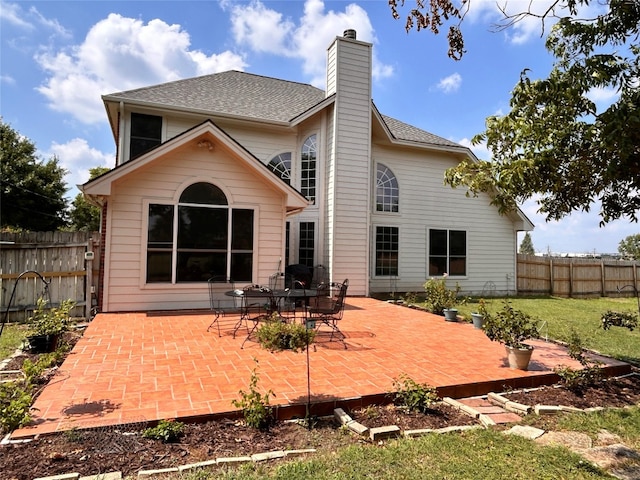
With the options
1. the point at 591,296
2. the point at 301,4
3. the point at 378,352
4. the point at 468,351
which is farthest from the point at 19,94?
the point at 591,296

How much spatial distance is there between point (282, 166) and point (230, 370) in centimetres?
915

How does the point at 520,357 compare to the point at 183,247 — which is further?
the point at 183,247

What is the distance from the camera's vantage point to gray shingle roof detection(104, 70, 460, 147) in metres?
11.9

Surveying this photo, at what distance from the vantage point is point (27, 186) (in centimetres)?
2680

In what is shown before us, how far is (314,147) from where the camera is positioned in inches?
515

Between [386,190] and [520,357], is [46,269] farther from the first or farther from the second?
[386,190]

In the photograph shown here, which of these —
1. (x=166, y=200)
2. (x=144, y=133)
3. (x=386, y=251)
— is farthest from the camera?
(x=386, y=251)

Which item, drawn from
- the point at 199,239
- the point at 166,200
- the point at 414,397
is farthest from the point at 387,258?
the point at 414,397

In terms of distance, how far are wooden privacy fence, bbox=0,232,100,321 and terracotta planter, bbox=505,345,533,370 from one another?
8481 millimetres

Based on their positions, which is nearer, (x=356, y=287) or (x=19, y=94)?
(x=356, y=287)

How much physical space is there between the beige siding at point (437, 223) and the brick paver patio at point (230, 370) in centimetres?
692

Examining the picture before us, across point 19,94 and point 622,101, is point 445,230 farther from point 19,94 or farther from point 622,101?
point 19,94

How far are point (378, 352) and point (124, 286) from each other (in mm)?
6145

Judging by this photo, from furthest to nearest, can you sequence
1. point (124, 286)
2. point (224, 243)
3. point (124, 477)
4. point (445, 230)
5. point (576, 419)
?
point (445, 230), point (224, 243), point (124, 286), point (576, 419), point (124, 477)
